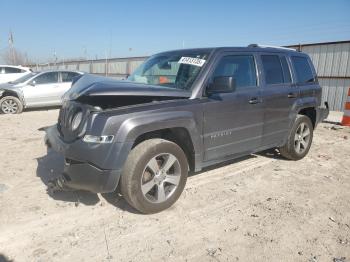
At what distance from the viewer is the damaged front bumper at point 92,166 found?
3127 millimetres

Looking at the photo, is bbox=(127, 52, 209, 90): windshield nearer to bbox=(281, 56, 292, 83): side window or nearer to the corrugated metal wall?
bbox=(281, 56, 292, 83): side window

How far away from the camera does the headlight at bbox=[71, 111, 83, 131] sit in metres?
3.37

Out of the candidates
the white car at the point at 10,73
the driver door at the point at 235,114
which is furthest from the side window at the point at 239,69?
the white car at the point at 10,73

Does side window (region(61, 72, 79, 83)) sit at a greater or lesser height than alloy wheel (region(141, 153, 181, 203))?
greater

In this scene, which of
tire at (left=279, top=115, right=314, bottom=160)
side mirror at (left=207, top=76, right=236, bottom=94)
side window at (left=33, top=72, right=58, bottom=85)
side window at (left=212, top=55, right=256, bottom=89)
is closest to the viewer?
side mirror at (left=207, top=76, right=236, bottom=94)

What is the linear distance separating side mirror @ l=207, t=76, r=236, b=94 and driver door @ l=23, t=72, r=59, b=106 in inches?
359

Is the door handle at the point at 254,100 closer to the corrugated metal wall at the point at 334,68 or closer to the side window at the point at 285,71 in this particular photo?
the side window at the point at 285,71

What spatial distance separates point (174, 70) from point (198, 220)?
1924 mm

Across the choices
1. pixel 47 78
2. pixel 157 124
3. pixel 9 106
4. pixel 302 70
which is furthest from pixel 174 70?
pixel 47 78

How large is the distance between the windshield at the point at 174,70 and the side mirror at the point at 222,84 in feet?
0.86

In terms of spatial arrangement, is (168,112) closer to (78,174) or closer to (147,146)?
(147,146)

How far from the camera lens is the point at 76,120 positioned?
3430 mm

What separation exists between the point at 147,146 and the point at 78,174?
0.75 metres

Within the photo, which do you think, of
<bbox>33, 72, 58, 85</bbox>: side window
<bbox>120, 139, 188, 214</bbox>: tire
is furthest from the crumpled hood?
<bbox>33, 72, 58, 85</bbox>: side window
